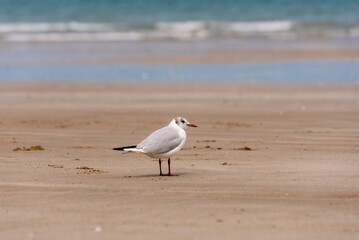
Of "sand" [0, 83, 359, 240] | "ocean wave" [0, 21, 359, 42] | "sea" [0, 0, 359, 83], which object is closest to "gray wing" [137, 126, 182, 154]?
"sand" [0, 83, 359, 240]

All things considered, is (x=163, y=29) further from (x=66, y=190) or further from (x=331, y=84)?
(x=66, y=190)

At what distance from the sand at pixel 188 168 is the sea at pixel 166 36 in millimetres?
4254

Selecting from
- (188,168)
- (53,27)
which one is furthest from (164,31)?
(188,168)

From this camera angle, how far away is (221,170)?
7930mm

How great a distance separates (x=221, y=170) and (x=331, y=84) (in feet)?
31.3

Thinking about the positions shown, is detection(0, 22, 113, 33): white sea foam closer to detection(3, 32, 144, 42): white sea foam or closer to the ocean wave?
the ocean wave

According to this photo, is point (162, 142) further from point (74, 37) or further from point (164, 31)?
point (164, 31)

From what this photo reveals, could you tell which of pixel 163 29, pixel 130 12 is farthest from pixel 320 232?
pixel 130 12

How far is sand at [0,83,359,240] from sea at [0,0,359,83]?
4.25 meters

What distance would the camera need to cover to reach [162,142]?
25.4 feet

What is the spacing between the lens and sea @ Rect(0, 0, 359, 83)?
20062 millimetres

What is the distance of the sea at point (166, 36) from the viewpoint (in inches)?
790

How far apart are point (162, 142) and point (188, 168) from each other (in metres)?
0.68

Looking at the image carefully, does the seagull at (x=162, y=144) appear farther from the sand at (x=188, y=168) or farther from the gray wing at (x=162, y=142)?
the sand at (x=188, y=168)
